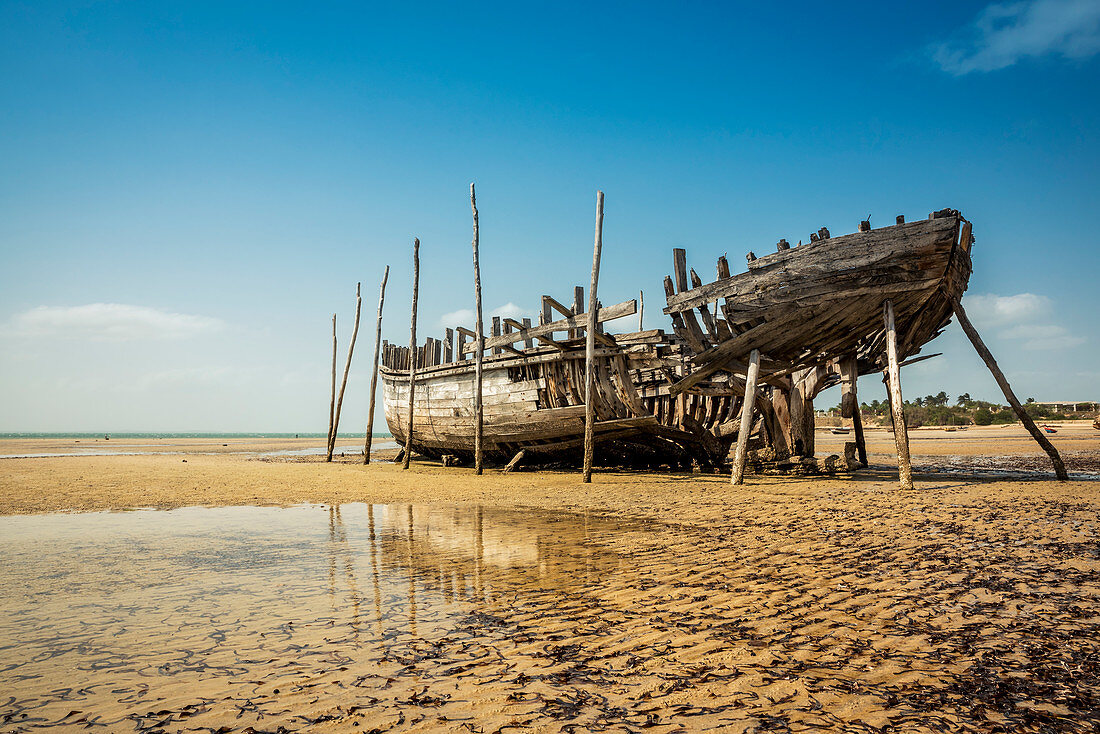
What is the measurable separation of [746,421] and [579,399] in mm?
5014

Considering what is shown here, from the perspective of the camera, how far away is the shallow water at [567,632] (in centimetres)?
256

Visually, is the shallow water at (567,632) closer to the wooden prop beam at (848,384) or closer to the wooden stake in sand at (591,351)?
→ the wooden stake in sand at (591,351)

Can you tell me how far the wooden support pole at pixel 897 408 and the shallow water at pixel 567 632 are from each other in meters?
3.43

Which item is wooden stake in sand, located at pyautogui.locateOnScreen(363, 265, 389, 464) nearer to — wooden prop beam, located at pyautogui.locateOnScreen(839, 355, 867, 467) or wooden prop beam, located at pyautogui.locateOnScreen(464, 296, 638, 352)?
wooden prop beam, located at pyautogui.locateOnScreen(464, 296, 638, 352)

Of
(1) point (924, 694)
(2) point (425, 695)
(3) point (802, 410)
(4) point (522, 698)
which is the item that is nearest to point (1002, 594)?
(1) point (924, 694)

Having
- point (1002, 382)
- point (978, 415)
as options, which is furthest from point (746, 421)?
point (978, 415)

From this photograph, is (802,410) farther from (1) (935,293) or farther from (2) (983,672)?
(2) (983,672)

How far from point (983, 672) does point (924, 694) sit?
465mm

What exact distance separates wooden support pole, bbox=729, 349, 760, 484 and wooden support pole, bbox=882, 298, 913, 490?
8.31 feet

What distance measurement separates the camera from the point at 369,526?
7934 mm

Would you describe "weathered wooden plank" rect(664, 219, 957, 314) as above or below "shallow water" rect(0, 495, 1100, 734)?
above

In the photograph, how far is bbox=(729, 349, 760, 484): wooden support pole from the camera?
11.9 metres

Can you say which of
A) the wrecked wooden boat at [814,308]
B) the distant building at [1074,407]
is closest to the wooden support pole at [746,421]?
the wrecked wooden boat at [814,308]

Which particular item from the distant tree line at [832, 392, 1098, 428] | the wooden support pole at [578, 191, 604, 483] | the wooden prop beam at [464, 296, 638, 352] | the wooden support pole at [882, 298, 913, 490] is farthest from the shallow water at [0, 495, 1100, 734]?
the distant tree line at [832, 392, 1098, 428]
